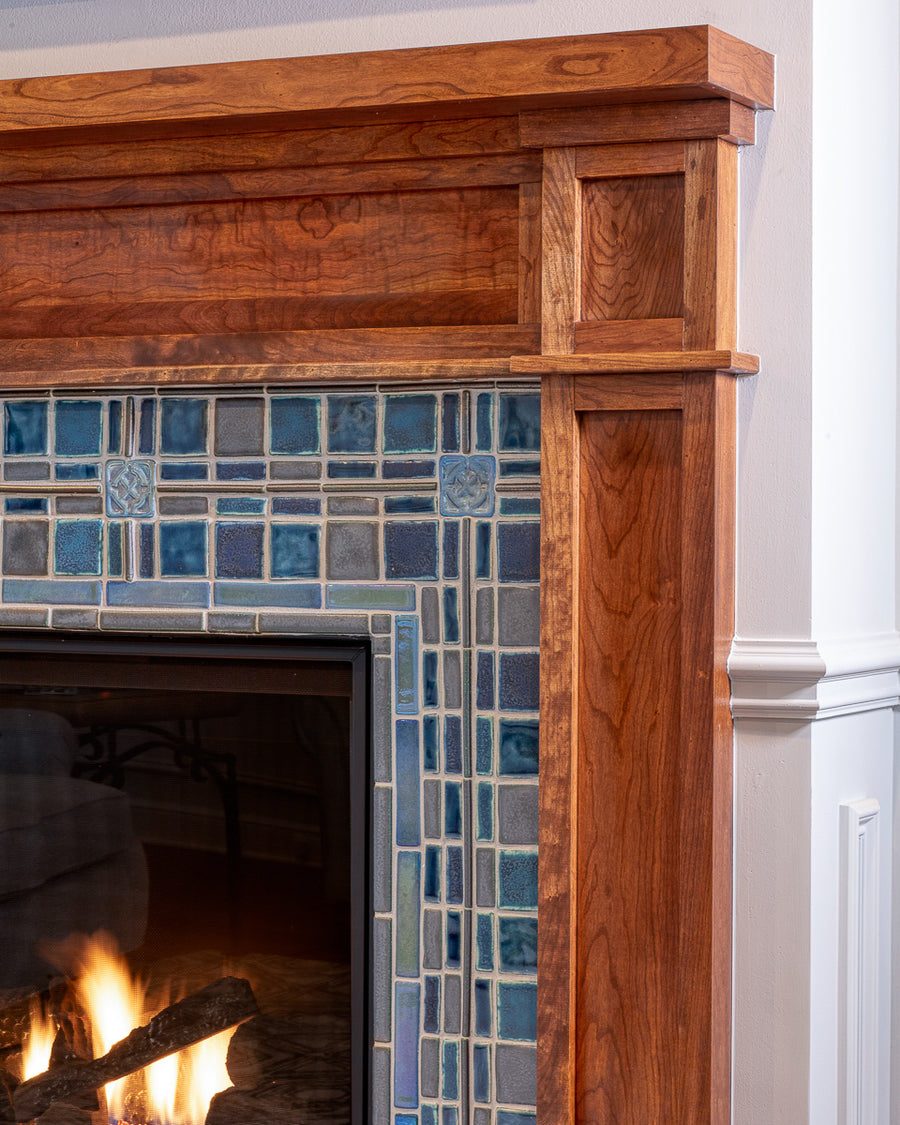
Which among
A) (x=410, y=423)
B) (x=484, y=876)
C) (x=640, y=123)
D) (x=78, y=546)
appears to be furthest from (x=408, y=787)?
(x=640, y=123)

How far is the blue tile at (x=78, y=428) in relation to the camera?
1.60 metres

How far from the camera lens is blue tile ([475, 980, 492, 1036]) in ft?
4.82

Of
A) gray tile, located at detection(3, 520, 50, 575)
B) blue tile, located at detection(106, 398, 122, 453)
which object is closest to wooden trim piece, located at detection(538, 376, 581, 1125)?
blue tile, located at detection(106, 398, 122, 453)

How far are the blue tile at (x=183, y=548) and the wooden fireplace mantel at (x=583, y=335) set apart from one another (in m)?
0.20

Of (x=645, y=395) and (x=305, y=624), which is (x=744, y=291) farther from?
(x=305, y=624)

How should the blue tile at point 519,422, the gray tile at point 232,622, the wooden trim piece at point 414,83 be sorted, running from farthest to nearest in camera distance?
the gray tile at point 232,622, the blue tile at point 519,422, the wooden trim piece at point 414,83

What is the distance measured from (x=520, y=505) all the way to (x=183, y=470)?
0.45 m

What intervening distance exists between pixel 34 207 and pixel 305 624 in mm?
666

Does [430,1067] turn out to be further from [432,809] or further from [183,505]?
[183,505]

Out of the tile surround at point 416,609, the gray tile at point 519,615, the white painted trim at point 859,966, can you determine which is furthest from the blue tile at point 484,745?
the white painted trim at point 859,966

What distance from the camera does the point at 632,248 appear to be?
139cm

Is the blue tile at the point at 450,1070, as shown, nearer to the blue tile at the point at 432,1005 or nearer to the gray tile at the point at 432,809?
the blue tile at the point at 432,1005

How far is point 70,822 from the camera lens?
1685mm

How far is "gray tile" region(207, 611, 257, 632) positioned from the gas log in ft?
1.56
